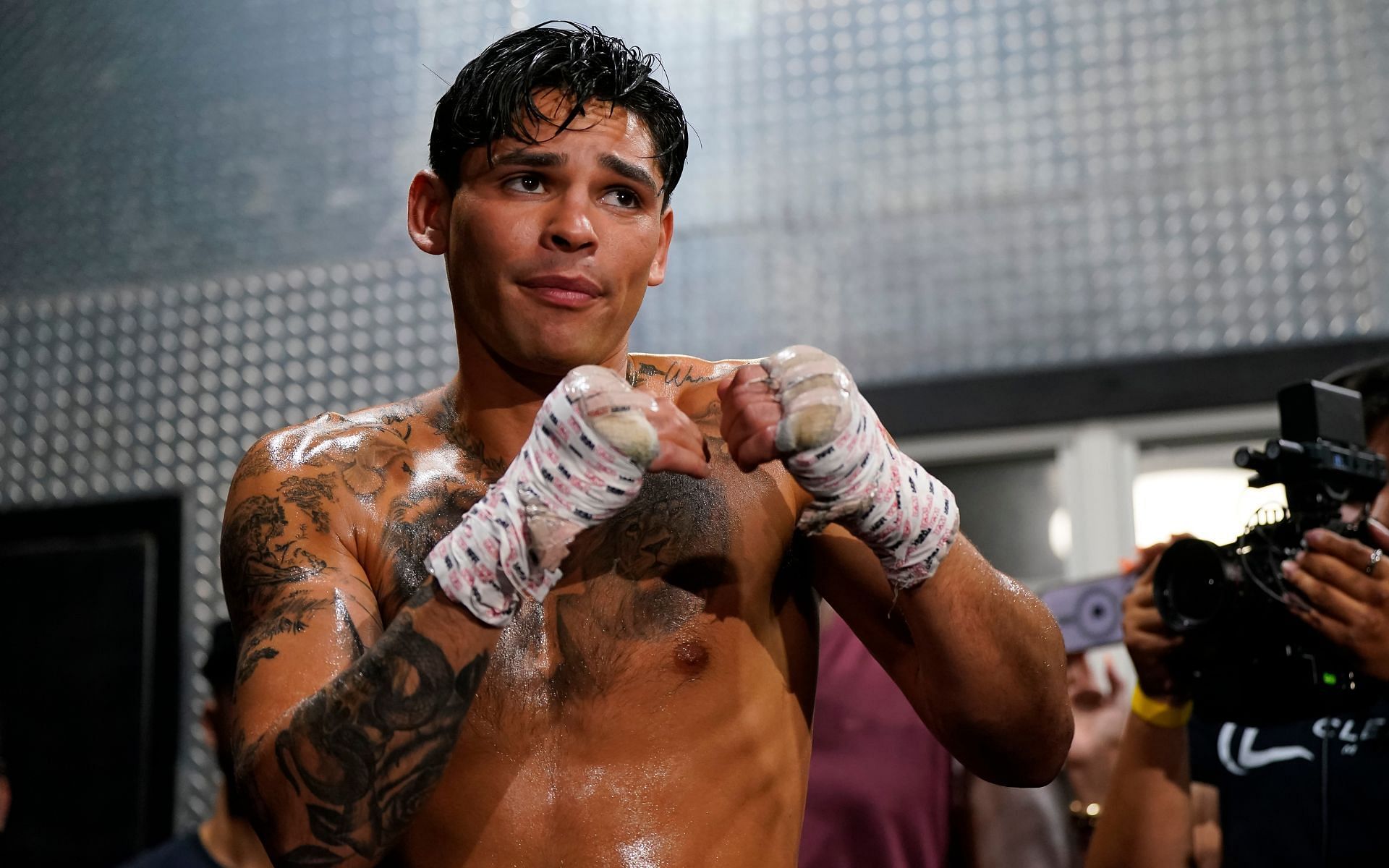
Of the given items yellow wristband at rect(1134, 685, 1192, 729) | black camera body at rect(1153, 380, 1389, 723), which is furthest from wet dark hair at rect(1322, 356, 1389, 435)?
yellow wristband at rect(1134, 685, 1192, 729)

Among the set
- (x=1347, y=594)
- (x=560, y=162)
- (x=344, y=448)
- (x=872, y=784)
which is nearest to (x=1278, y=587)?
(x=1347, y=594)

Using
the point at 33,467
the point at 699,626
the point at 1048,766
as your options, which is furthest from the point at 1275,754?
the point at 33,467

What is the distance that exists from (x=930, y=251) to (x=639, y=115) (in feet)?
6.34

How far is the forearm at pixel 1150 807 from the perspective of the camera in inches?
79.4

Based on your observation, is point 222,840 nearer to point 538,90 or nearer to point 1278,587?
point 538,90

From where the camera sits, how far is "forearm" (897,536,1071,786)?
128 centimetres

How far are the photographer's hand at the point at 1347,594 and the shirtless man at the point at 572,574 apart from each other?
59 cm

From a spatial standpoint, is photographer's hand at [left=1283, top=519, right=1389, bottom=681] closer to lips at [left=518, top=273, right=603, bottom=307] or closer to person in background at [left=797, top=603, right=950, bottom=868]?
person in background at [left=797, top=603, right=950, bottom=868]

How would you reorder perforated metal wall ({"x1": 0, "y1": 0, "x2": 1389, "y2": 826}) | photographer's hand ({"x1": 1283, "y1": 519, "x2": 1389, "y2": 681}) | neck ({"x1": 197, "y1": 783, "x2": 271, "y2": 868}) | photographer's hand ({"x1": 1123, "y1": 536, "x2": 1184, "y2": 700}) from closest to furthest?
1. photographer's hand ({"x1": 1283, "y1": 519, "x2": 1389, "y2": 681})
2. photographer's hand ({"x1": 1123, "y1": 536, "x2": 1184, "y2": 700})
3. neck ({"x1": 197, "y1": 783, "x2": 271, "y2": 868})
4. perforated metal wall ({"x1": 0, "y1": 0, "x2": 1389, "y2": 826})

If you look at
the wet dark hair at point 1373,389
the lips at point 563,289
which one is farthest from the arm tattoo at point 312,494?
the wet dark hair at point 1373,389

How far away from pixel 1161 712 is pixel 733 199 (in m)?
1.83

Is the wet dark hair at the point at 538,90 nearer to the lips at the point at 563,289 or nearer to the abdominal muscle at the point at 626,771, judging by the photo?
the lips at the point at 563,289

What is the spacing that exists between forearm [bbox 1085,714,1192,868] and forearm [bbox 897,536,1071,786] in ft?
2.45

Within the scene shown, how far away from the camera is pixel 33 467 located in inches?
148
